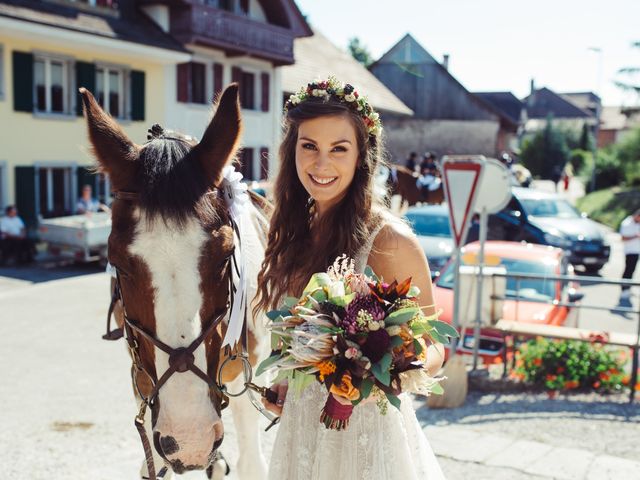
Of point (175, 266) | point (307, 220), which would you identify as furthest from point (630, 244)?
point (175, 266)

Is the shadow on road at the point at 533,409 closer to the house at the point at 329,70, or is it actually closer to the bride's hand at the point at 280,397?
the bride's hand at the point at 280,397

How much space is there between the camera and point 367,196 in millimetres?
2582

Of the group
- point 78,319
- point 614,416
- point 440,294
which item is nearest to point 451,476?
point 614,416

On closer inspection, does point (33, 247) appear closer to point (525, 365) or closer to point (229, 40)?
point (229, 40)

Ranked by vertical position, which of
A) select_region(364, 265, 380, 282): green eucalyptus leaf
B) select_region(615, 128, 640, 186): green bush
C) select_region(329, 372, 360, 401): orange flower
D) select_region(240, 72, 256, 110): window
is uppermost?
select_region(240, 72, 256, 110): window

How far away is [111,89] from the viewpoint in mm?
18719

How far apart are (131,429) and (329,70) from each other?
26.7 metres

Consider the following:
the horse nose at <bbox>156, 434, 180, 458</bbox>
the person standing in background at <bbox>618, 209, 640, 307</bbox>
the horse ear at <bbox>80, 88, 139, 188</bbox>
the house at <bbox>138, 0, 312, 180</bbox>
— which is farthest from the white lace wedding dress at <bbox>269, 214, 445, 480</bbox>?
the house at <bbox>138, 0, 312, 180</bbox>

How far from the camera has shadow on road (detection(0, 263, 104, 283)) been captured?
12998 mm

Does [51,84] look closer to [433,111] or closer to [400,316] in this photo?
[400,316]

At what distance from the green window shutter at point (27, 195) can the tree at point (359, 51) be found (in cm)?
6568

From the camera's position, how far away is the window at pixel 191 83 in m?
20.8

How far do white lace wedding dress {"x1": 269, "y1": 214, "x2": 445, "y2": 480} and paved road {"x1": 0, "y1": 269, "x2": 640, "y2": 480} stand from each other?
2.14 meters

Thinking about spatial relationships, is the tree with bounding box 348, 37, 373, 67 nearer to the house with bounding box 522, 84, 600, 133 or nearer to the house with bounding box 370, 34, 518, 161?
the house with bounding box 522, 84, 600, 133
